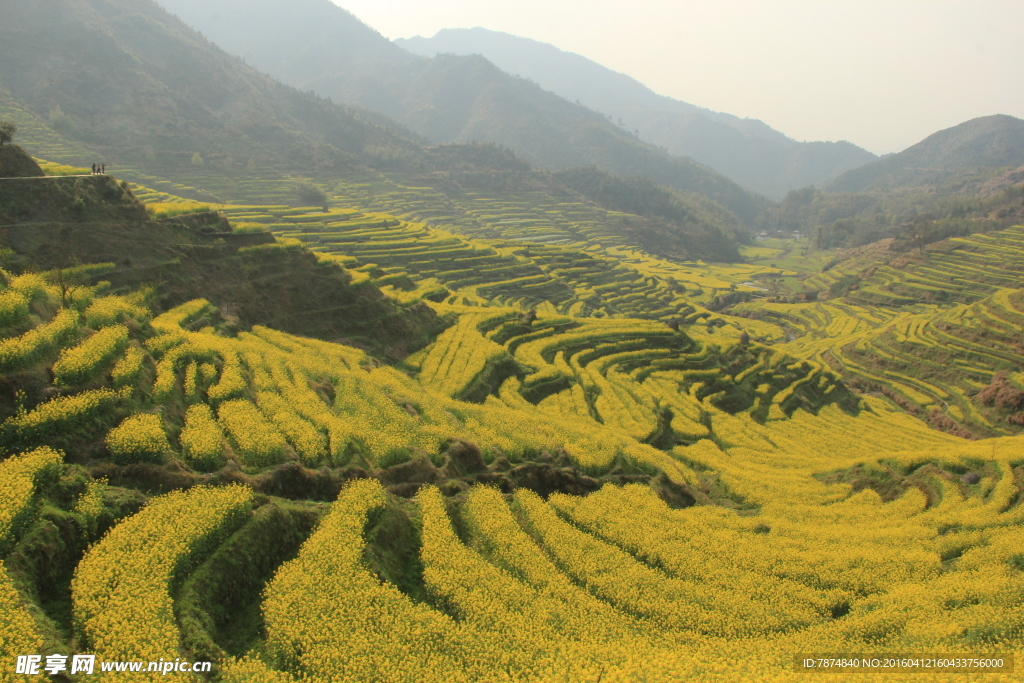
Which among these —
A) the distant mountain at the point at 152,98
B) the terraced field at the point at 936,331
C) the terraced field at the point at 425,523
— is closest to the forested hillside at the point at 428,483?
the terraced field at the point at 425,523

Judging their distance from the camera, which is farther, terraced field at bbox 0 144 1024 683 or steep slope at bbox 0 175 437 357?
steep slope at bbox 0 175 437 357

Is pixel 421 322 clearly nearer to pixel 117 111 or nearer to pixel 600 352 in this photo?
pixel 600 352

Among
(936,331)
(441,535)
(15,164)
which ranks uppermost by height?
(936,331)

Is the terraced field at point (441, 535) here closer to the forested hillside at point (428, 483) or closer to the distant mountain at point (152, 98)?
the forested hillside at point (428, 483)

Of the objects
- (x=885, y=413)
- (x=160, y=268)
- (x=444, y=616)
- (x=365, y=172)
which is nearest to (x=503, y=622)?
(x=444, y=616)

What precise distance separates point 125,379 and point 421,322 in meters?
25.5

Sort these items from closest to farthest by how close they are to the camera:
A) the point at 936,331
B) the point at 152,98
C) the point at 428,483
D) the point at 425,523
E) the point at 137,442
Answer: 1. the point at 137,442
2. the point at 425,523
3. the point at 428,483
4. the point at 936,331
5. the point at 152,98

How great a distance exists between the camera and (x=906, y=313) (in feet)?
281

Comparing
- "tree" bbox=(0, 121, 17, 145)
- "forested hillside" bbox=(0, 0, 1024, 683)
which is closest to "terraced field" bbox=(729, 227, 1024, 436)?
"forested hillside" bbox=(0, 0, 1024, 683)

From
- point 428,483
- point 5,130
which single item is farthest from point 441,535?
point 5,130

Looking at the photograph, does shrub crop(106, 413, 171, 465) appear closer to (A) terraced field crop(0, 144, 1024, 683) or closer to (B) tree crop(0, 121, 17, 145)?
(A) terraced field crop(0, 144, 1024, 683)

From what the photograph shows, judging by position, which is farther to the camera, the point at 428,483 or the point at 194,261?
the point at 194,261

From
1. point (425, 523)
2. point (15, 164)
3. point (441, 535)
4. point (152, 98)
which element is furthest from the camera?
point (152, 98)

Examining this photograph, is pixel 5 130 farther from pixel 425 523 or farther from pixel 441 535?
pixel 441 535
